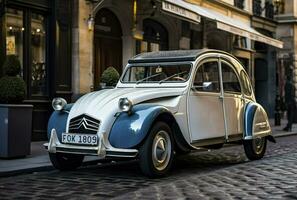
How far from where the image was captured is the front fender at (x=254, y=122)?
37.4ft

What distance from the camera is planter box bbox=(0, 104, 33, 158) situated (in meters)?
10.7

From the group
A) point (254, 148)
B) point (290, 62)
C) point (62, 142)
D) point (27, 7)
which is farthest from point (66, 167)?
point (290, 62)

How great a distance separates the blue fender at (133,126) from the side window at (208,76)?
5.37 ft

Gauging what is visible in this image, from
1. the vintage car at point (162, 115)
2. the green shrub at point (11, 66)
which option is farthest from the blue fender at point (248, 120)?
the green shrub at point (11, 66)

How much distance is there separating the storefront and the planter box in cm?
376

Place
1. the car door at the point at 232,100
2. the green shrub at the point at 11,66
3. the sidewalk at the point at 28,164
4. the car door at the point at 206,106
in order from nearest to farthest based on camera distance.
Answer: the sidewalk at the point at 28,164 < the car door at the point at 206,106 < the car door at the point at 232,100 < the green shrub at the point at 11,66

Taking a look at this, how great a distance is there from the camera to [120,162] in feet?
37.3

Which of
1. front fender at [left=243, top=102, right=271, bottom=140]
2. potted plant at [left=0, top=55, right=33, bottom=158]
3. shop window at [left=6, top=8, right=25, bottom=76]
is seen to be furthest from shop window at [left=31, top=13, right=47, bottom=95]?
front fender at [left=243, top=102, right=271, bottom=140]

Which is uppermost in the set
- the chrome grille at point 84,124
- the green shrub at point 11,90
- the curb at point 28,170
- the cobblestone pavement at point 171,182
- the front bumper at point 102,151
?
the green shrub at point 11,90

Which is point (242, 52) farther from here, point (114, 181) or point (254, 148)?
point (114, 181)

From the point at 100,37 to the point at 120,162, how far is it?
7592mm

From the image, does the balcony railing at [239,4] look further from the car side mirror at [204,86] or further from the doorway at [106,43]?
the car side mirror at [204,86]

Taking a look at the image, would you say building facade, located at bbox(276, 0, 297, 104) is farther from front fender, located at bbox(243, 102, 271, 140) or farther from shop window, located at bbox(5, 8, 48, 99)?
front fender, located at bbox(243, 102, 271, 140)

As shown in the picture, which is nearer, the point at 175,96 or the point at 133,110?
the point at 133,110
